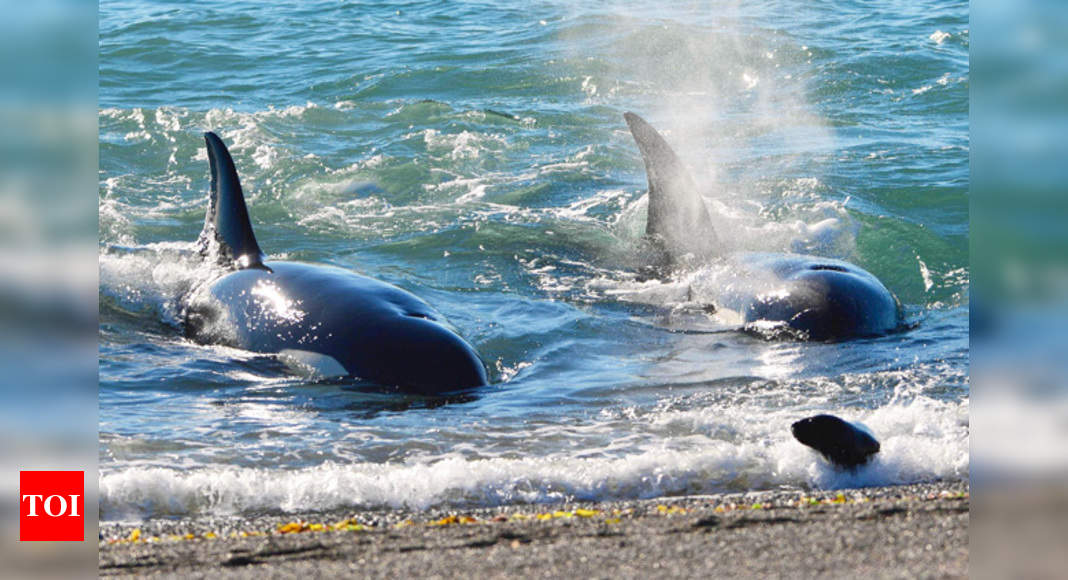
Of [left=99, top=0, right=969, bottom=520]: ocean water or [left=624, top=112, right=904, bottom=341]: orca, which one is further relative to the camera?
[left=624, top=112, right=904, bottom=341]: orca

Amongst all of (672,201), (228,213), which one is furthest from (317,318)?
(672,201)

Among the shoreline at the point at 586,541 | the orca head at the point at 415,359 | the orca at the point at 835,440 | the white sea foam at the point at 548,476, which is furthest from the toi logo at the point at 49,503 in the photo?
the orca head at the point at 415,359

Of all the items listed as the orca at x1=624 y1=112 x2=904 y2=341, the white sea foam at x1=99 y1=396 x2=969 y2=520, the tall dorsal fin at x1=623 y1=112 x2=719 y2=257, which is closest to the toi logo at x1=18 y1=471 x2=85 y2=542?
the white sea foam at x1=99 y1=396 x2=969 y2=520

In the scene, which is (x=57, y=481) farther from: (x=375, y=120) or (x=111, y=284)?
(x=375, y=120)

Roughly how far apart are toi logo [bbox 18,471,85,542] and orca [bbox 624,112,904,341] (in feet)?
22.5

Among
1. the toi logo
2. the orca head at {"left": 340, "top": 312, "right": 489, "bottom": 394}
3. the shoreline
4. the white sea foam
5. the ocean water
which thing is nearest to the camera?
the toi logo

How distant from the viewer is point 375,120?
1814 centimetres

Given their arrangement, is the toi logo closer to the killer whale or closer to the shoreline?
the shoreline

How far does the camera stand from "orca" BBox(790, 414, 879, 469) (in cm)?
580

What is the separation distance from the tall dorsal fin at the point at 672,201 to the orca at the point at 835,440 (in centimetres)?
458

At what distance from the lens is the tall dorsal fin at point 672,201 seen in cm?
1045

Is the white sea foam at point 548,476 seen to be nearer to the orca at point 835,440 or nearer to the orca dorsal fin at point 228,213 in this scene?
the orca at point 835,440

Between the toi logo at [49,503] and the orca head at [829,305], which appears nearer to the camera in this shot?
the toi logo at [49,503]

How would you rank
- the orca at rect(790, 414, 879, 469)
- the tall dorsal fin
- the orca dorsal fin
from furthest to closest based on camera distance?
the tall dorsal fin
the orca dorsal fin
the orca at rect(790, 414, 879, 469)
